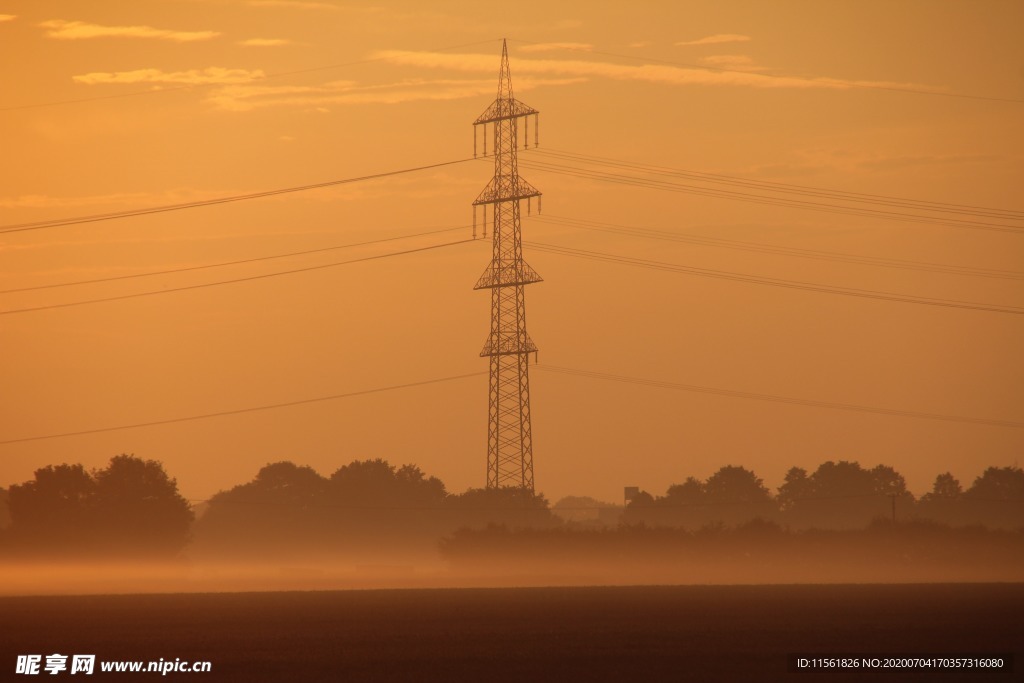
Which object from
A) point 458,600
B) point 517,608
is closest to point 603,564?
point 458,600

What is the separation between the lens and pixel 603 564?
14162 centimetres

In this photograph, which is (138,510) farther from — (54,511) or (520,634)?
(520,634)

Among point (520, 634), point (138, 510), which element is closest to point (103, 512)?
point (138, 510)

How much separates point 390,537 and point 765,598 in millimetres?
111166

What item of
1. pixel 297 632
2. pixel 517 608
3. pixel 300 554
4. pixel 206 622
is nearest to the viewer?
pixel 297 632

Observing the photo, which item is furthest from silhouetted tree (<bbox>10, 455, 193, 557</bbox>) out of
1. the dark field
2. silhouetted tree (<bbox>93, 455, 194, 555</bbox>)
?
the dark field

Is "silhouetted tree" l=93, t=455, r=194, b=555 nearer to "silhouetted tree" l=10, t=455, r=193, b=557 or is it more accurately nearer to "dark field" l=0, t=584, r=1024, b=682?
"silhouetted tree" l=10, t=455, r=193, b=557

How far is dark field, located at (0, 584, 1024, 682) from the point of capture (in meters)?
51.1

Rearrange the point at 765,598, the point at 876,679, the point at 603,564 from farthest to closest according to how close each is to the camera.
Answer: the point at 603,564 → the point at 765,598 → the point at 876,679

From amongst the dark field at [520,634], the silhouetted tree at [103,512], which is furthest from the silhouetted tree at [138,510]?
the dark field at [520,634]

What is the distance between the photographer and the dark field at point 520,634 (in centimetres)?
5112

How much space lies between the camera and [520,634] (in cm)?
6394

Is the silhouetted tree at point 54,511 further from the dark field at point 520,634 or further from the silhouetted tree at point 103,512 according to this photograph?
the dark field at point 520,634

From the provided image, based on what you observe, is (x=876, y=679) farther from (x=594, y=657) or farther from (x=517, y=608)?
(x=517, y=608)
